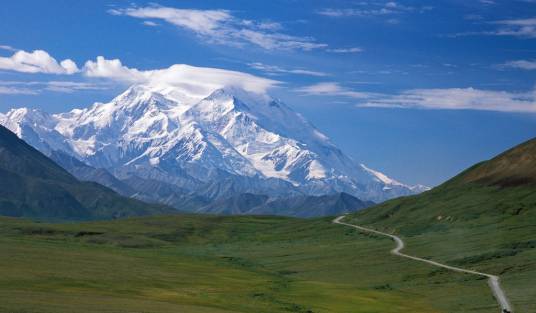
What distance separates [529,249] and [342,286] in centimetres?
3779

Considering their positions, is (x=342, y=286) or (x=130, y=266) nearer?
(x=342, y=286)

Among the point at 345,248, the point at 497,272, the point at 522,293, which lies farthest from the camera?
the point at 345,248

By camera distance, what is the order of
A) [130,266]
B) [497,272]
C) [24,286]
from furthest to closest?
1. [130,266]
2. [497,272]
3. [24,286]

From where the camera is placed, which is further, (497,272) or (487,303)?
(497,272)

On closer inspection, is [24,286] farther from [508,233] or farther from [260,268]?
[508,233]

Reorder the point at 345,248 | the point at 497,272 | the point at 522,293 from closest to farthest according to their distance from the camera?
the point at 522,293, the point at 497,272, the point at 345,248

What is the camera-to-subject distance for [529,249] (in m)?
144

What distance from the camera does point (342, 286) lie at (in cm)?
13062

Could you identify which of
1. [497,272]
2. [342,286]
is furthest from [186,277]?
[497,272]

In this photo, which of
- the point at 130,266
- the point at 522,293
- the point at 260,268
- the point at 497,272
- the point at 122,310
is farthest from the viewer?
the point at 260,268

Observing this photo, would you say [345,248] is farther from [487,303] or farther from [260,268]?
[487,303]

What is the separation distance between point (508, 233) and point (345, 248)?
133ft

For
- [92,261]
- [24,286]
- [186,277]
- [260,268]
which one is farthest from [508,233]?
[24,286]

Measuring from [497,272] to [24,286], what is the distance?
7319 cm
